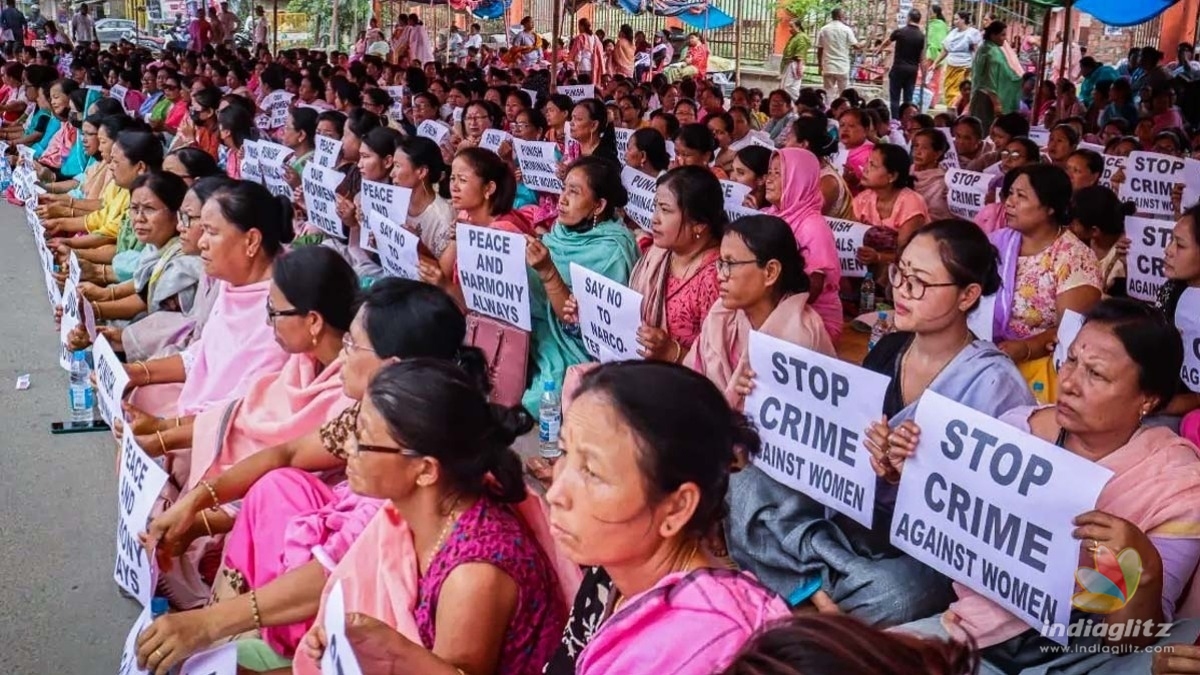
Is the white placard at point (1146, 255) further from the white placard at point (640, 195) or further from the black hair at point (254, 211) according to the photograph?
the black hair at point (254, 211)

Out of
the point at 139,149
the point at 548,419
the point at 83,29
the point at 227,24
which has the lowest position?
the point at 548,419

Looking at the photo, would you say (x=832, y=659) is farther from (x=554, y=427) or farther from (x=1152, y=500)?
(x=554, y=427)

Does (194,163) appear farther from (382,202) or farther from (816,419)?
(816,419)

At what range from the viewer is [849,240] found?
6.30 m

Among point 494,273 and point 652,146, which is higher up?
point 652,146

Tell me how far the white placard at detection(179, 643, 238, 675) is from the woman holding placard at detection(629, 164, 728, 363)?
2.15 m

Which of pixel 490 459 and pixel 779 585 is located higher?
pixel 490 459

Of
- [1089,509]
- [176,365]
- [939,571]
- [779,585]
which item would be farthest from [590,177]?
[1089,509]

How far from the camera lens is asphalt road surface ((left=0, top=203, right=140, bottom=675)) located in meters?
3.26

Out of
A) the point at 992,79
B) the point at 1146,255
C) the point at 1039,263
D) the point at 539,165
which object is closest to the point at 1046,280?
the point at 1039,263

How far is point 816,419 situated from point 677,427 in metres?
1.25

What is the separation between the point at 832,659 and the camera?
1.08 m

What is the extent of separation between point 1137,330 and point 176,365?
309 cm

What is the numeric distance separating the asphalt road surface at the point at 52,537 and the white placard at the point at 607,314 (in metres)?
1.76
